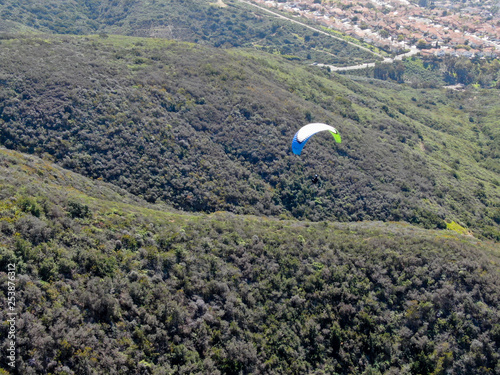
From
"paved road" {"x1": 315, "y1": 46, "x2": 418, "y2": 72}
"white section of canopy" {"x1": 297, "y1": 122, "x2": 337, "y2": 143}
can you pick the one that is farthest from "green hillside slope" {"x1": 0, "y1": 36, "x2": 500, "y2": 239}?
"paved road" {"x1": 315, "y1": 46, "x2": 418, "y2": 72}

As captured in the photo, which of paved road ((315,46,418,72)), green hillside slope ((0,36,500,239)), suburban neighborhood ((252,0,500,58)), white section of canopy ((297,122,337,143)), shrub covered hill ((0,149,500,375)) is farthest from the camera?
suburban neighborhood ((252,0,500,58))

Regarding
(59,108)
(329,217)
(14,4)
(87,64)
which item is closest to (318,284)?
(329,217)

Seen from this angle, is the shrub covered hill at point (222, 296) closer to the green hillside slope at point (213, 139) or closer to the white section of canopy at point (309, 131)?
the white section of canopy at point (309, 131)

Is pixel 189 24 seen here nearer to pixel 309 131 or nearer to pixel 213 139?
pixel 213 139

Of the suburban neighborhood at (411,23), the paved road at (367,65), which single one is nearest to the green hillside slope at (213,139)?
the paved road at (367,65)

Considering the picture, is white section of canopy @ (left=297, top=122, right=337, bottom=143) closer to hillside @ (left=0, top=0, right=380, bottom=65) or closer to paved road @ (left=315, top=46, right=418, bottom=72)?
paved road @ (left=315, top=46, right=418, bottom=72)

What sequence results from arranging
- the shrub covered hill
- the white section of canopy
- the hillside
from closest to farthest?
1. the shrub covered hill
2. the white section of canopy
3. the hillside

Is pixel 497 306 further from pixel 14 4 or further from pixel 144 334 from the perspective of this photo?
pixel 14 4
